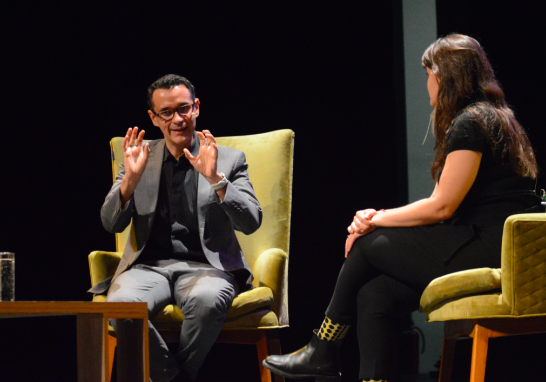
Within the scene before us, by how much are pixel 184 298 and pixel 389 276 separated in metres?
0.69

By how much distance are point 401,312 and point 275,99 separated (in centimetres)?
201

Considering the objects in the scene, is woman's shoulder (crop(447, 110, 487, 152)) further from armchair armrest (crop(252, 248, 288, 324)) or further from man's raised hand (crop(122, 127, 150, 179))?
man's raised hand (crop(122, 127, 150, 179))

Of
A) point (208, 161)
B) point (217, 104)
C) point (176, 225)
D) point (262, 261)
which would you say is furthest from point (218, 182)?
point (217, 104)

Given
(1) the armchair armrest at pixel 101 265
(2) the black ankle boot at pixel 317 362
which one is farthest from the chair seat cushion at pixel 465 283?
(1) the armchair armrest at pixel 101 265

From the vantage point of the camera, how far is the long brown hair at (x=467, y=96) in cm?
173

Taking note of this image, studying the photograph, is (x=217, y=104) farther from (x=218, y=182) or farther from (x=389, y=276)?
(x=389, y=276)

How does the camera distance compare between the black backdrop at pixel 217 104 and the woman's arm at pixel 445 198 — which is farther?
the black backdrop at pixel 217 104

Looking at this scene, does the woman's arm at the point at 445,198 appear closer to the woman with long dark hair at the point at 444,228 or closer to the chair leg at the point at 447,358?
the woman with long dark hair at the point at 444,228

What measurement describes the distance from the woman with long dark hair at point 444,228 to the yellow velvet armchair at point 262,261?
28cm

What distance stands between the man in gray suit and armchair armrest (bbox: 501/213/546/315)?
0.90 metres

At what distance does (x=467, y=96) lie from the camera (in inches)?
70.3

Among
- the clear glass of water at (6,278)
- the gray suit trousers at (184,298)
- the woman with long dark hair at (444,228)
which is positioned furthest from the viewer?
the gray suit trousers at (184,298)

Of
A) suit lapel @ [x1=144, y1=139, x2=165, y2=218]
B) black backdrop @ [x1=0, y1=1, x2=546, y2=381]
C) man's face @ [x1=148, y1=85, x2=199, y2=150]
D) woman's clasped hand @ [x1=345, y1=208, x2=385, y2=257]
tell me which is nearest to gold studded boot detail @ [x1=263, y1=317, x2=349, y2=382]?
woman's clasped hand @ [x1=345, y1=208, x2=385, y2=257]

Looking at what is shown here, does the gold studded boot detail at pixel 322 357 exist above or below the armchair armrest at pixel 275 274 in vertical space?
below
